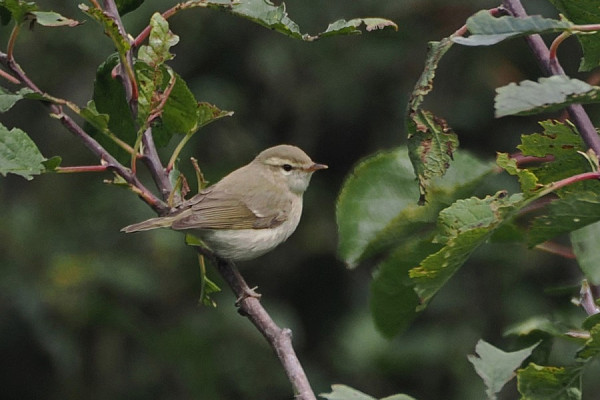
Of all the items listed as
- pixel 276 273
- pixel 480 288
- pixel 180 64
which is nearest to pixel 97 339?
pixel 276 273

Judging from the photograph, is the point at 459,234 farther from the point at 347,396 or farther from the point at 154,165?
the point at 154,165

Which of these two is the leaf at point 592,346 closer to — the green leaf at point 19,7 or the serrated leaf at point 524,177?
the serrated leaf at point 524,177

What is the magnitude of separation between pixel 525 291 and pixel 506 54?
162 cm

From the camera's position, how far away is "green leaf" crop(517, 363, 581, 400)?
1.41 meters

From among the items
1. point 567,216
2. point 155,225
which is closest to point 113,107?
point 155,225

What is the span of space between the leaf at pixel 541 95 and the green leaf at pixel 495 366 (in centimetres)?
47

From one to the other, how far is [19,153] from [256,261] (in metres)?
4.67

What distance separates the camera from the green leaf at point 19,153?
1.93 m

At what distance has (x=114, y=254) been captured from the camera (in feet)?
20.3

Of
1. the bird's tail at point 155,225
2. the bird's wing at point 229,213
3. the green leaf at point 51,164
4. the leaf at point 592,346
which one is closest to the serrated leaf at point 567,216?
the leaf at point 592,346

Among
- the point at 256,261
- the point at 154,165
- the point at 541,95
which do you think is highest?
the point at 541,95

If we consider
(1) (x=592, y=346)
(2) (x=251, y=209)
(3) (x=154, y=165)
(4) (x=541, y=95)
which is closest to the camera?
(4) (x=541, y=95)

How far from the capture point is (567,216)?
1.41 meters

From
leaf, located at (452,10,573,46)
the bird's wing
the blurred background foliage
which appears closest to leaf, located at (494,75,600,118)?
leaf, located at (452,10,573,46)
